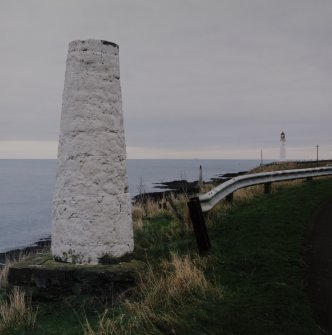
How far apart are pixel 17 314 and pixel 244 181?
26.2 feet

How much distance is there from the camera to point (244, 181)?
41.1 ft

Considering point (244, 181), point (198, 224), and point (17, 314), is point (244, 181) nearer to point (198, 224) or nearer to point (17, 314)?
point (198, 224)

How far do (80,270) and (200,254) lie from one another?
5.82 ft

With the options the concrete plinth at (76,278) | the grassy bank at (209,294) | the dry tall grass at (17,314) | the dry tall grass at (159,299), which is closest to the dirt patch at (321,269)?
the grassy bank at (209,294)

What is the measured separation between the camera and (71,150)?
Answer: 21.5 feet

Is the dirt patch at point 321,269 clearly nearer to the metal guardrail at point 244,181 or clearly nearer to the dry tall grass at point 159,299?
the dry tall grass at point 159,299

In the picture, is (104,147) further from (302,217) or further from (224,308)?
(302,217)

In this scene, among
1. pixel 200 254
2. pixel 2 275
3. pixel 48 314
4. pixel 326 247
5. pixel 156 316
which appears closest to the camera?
pixel 156 316

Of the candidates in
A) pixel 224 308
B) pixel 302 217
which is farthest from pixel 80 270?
pixel 302 217

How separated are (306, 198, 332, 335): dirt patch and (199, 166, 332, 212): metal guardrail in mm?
2005

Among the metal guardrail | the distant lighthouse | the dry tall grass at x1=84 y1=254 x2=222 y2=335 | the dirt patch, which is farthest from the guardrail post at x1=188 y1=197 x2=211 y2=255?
the distant lighthouse

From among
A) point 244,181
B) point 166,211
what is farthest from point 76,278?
point 244,181

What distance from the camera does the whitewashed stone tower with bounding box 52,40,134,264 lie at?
6.44 meters

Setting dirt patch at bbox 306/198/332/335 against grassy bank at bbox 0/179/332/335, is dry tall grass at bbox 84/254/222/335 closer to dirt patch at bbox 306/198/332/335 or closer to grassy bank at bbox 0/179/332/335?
grassy bank at bbox 0/179/332/335
